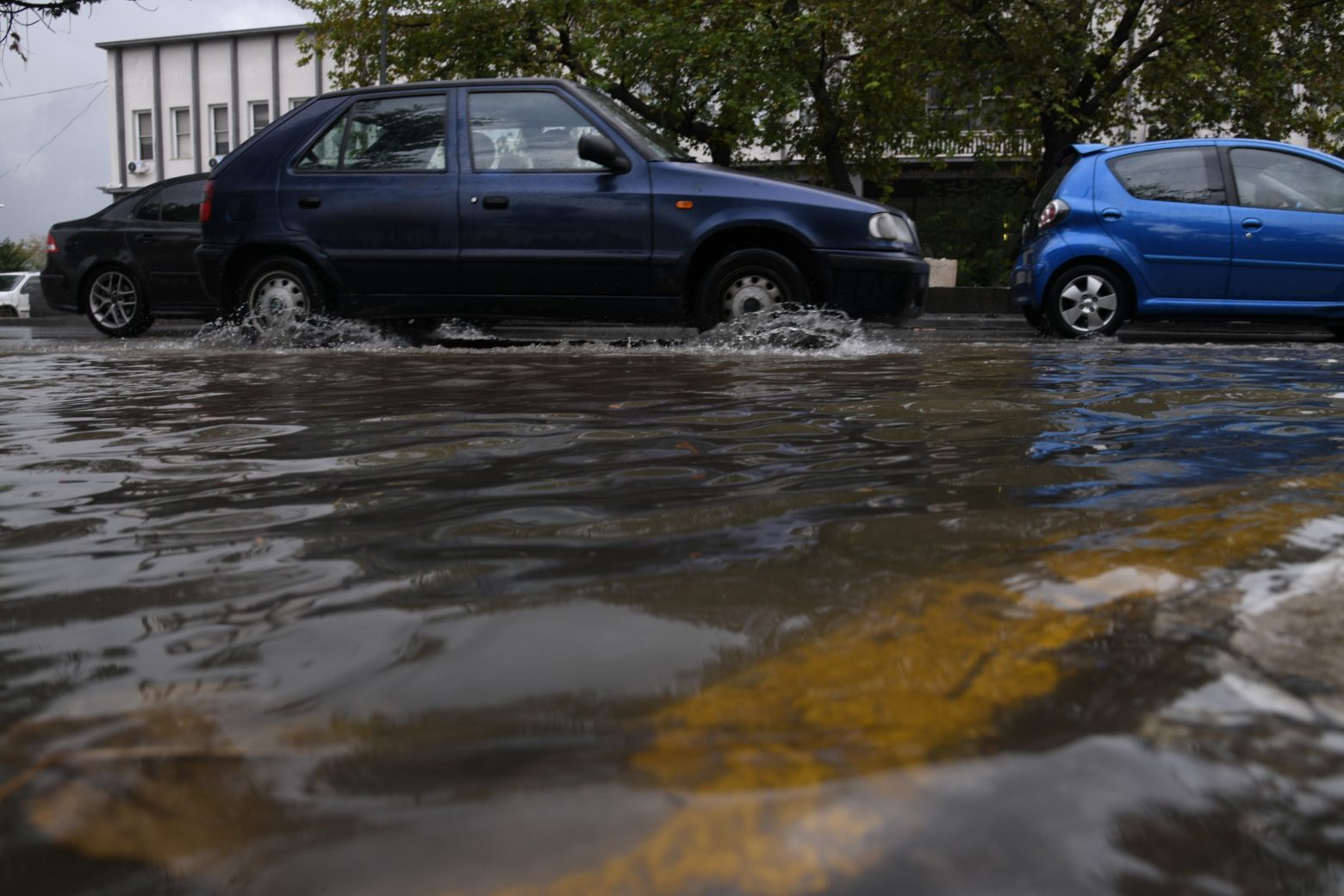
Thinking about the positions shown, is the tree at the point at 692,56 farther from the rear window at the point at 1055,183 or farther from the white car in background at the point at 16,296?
the white car in background at the point at 16,296

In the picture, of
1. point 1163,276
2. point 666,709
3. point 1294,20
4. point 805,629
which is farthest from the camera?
point 1294,20

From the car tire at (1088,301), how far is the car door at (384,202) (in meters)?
4.47

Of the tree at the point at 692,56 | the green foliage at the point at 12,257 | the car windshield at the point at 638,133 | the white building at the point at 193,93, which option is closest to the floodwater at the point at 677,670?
the car windshield at the point at 638,133

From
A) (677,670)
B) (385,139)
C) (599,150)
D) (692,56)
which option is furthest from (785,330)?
(692,56)

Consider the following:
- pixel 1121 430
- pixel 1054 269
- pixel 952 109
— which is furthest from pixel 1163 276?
pixel 952 109

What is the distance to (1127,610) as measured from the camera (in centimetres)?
139

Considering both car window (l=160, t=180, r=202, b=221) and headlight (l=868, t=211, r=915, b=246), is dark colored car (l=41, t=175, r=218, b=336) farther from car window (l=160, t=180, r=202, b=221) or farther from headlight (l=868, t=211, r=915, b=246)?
headlight (l=868, t=211, r=915, b=246)

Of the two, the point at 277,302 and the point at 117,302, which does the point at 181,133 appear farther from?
the point at 277,302

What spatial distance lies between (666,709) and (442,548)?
0.82 m

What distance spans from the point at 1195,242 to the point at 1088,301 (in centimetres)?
88

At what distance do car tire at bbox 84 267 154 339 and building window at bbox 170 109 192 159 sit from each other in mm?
36320

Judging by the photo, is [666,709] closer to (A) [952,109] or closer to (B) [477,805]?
(B) [477,805]

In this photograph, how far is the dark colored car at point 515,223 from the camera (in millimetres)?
6605

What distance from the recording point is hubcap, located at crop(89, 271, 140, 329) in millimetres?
10414
